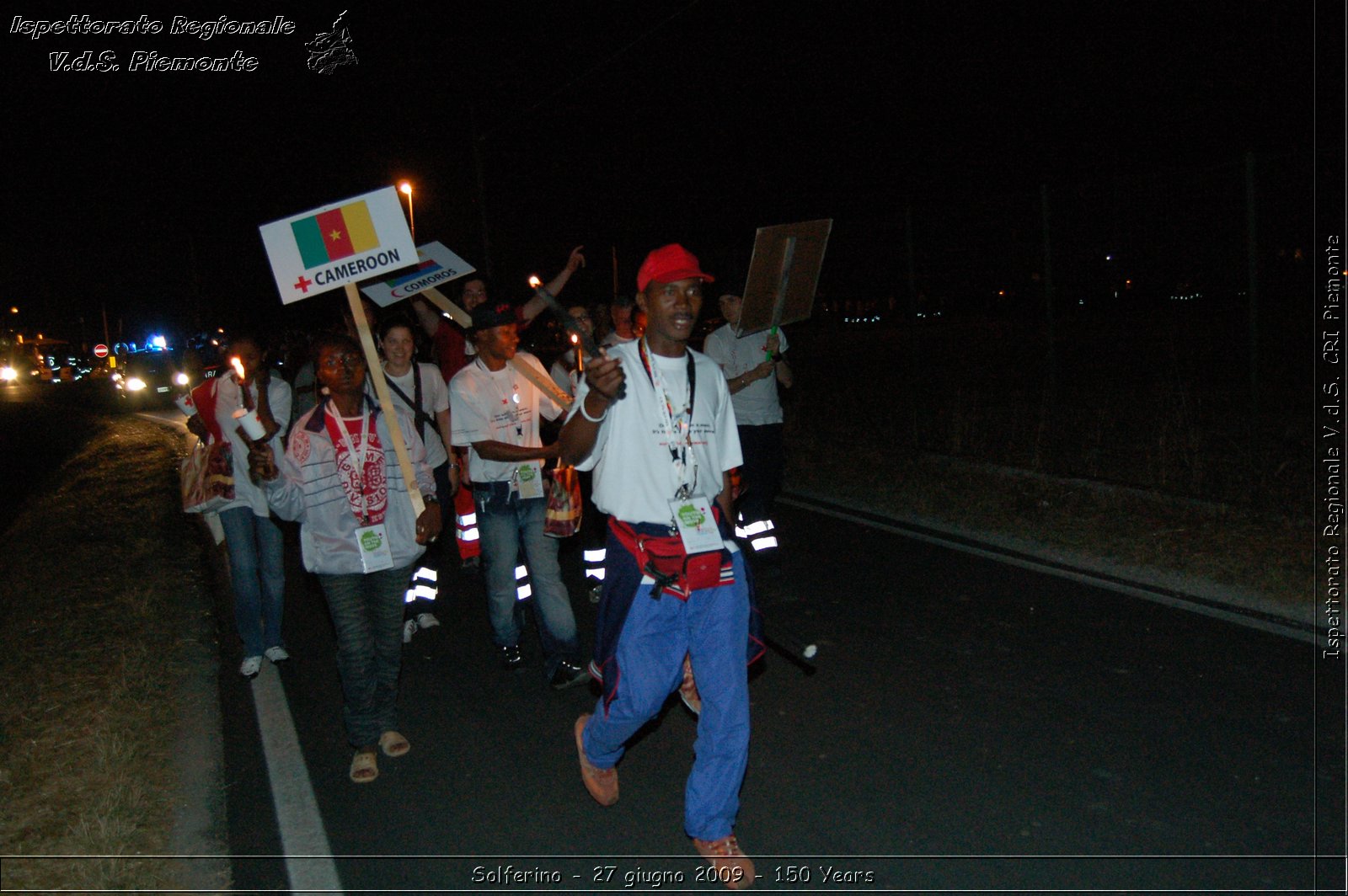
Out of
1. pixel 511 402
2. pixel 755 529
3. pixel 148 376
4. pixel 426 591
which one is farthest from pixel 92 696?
pixel 148 376

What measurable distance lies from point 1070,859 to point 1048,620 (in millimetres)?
2789

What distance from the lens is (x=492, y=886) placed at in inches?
157

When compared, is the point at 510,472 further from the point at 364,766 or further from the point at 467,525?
the point at 364,766

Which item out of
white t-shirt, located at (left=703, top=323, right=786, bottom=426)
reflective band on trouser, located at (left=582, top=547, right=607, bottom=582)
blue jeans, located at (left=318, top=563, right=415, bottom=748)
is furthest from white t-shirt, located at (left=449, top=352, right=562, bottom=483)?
white t-shirt, located at (left=703, top=323, right=786, bottom=426)

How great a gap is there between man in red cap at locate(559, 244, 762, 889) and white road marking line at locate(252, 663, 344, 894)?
4.07ft

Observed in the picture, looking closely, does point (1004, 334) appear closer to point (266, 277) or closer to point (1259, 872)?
point (266, 277)

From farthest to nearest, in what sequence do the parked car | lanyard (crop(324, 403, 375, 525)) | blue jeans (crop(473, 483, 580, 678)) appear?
the parked car
blue jeans (crop(473, 483, 580, 678))
lanyard (crop(324, 403, 375, 525))

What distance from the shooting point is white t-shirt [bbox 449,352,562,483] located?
19.0 feet

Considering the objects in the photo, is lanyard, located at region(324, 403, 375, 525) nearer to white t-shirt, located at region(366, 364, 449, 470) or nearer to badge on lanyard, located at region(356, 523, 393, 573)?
badge on lanyard, located at region(356, 523, 393, 573)

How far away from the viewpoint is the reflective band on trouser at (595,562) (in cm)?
649

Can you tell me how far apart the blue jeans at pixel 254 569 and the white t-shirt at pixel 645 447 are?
10.2 feet

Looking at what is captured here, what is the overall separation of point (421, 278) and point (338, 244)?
5.66 feet

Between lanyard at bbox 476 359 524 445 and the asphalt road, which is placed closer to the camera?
the asphalt road

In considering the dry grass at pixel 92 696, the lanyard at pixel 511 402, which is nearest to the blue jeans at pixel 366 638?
the dry grass at pixel 92 696
